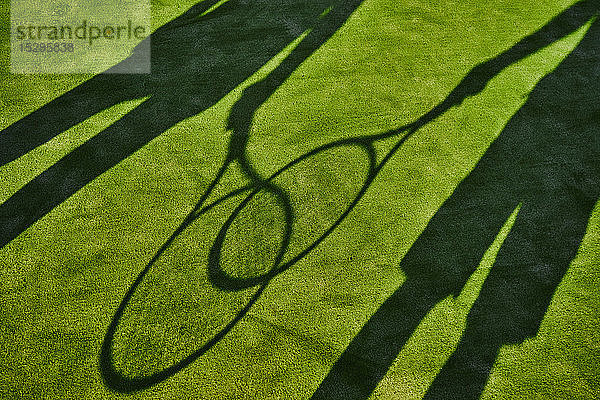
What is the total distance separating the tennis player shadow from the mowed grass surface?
156 mm

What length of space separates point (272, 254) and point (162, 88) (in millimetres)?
2921

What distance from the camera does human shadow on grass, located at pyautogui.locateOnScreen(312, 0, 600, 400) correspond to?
337cm

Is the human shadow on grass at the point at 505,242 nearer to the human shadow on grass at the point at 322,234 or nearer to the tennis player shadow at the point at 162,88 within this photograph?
the human shadow on grass at the point at 322,234

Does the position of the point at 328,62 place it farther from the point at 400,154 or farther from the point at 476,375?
the point at 476,375

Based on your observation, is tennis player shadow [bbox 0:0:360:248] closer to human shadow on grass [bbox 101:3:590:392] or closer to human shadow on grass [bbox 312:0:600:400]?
human shadow on grass [bbox 101:3:590:392]

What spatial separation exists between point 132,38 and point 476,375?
238 inches

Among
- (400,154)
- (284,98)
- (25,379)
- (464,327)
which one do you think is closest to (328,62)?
(284,98)

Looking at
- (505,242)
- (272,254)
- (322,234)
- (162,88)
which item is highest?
(162,88)

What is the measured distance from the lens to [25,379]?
323cm

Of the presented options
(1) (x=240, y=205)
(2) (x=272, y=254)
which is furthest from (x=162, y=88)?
(2) (x=272, y=254)

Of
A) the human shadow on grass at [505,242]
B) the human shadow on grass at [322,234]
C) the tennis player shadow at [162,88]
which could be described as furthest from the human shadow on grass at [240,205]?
the human shadow on grass at [505,242]

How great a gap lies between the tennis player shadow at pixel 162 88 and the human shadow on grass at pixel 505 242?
3061 millimetres

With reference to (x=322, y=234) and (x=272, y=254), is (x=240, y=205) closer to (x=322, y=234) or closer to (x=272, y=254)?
(x=272, y=254)

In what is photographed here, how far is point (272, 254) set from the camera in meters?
3.92
